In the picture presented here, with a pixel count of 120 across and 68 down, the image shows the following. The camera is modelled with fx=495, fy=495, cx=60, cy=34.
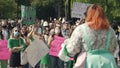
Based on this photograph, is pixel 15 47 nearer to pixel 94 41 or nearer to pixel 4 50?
pixel 4 50

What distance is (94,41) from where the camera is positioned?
635 centimetres

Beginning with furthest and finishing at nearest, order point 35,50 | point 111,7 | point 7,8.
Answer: point 7,8
point 111,7
point 35,50

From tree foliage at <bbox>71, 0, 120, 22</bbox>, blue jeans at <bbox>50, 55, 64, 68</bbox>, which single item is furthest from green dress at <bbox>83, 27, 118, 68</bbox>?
tree foliage at <bbox>71, 0, 120, 22</bbox>

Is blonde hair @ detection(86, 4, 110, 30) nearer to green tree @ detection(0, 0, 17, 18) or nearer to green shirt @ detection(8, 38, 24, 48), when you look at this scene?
green shirt @ detection(8, 38, 24, 48)

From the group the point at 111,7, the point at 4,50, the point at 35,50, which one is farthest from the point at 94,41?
the point at 111,7

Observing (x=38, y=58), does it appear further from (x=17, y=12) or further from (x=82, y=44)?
(x=17, y=12)

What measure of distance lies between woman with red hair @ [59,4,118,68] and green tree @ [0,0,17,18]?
71.4 metres

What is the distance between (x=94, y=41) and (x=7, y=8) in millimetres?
74560

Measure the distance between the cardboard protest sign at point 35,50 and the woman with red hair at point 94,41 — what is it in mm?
7405

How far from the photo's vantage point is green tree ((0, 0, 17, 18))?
7906 centimetres

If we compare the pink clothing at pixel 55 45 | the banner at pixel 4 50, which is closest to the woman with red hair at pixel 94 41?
the pink clothing at pixel 55 45

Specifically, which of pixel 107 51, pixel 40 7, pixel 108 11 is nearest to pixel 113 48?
pixel 107 51

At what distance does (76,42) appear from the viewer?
632 cm

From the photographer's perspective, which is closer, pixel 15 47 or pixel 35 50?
pixel 15 47
